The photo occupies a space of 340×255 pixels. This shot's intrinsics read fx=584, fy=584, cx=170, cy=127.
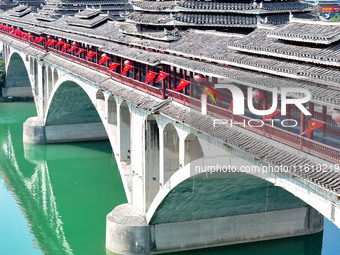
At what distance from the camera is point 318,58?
18109 mm

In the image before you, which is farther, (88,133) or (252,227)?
(88,133)

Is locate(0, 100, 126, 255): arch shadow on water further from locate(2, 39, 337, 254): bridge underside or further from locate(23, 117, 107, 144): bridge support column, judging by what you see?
locate(2, 39, 337, 254): bridge underside

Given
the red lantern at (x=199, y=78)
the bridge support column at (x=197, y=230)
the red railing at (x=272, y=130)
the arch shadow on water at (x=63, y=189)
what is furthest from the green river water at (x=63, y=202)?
the red lantern at (x=199, y=78)

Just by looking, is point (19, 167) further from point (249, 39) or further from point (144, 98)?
point (249, 39)

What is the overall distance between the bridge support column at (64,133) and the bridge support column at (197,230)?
23.1 metres

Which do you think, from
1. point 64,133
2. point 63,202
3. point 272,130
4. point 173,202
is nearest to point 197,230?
point 173,202

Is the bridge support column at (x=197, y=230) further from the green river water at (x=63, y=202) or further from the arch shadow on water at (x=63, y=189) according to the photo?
the arch shadow on water at (x=63, y=189)

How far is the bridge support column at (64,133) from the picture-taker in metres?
A: 52.7

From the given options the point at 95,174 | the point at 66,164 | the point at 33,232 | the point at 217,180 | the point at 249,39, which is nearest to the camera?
the point at 249,39

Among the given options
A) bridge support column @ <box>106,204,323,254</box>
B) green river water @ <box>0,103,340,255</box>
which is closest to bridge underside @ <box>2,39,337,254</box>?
bridge support column @ <box>106,204,323,254</box>

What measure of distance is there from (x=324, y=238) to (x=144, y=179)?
10.8 meters

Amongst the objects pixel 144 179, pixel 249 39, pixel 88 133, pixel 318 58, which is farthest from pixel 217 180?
pixel 88 133

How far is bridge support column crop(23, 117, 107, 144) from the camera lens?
52.7 metres

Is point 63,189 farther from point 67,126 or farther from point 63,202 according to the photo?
point 67,126
